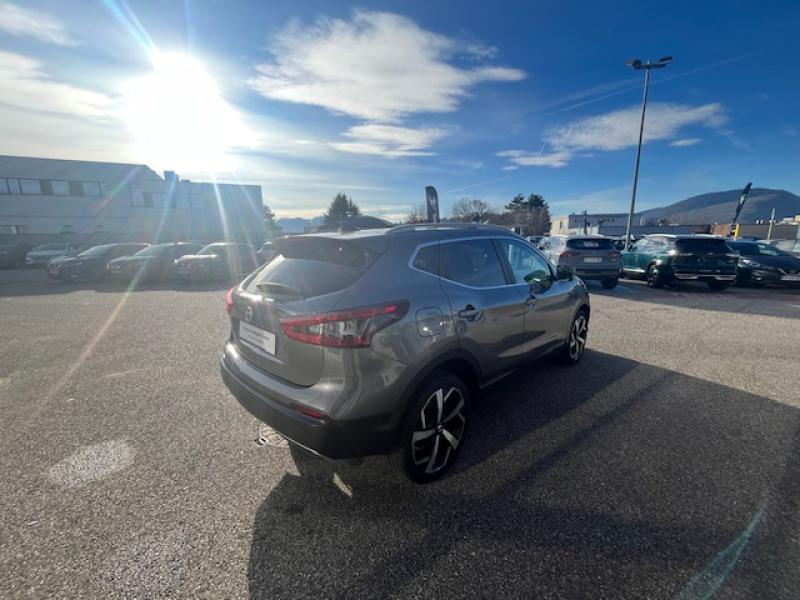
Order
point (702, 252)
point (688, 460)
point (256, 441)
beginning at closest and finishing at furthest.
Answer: point (688, 460) < point (256, 441) < point (702, 252)

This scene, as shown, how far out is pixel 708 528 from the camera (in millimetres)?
2102

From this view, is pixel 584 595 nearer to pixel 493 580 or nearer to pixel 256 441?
pixel 493 580

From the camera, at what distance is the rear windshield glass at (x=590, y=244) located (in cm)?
1065

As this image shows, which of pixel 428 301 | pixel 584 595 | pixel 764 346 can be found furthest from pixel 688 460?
pixel 764 346

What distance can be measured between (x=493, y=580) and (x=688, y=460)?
76.4 inches

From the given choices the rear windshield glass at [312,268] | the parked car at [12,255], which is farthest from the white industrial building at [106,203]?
the rear windshield glass at [312,268]

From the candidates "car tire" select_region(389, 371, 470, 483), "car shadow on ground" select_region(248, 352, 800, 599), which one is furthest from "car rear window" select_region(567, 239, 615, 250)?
"car tire" select_region(389, 371, 470, 483)

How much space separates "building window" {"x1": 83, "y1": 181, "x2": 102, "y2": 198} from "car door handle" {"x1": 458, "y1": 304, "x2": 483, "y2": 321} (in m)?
44.7

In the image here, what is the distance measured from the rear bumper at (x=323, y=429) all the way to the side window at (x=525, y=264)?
197 centimetres

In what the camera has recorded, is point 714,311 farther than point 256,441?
Yes

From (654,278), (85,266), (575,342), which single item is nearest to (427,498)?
(575,342)

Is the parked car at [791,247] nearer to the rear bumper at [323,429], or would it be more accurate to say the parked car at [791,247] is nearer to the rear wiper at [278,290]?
the rear bumper at [323,429]

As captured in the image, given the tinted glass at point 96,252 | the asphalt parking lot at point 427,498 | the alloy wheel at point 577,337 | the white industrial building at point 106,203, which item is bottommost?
the asphalt parking lot at point 427,498

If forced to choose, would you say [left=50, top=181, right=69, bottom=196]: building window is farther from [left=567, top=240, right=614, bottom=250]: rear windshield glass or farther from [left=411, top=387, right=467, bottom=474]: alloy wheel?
[left=411, top=387, right=467, bottom=474]: alloy wheel
